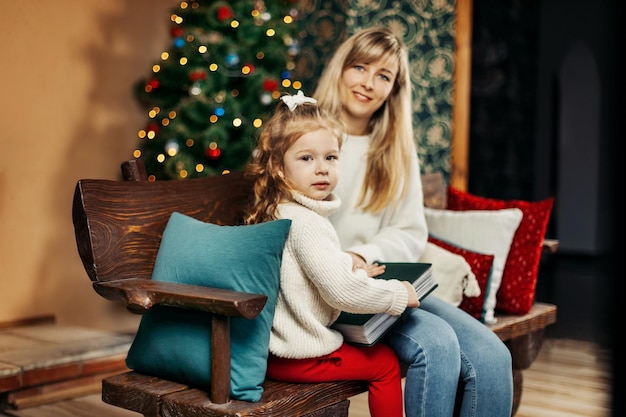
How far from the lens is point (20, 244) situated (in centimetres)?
367

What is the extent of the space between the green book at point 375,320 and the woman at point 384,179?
172mm

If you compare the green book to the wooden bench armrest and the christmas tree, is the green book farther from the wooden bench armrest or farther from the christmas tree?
the christmas tree

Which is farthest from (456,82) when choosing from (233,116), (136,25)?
(136,25)

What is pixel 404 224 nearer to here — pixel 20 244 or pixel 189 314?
pixel 189 314

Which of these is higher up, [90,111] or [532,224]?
[90,111]

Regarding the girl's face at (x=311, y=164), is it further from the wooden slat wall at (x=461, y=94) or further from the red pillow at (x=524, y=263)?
the wooden slat wall at (x=461, y=94)

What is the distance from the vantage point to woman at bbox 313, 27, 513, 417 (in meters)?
A: 1.93

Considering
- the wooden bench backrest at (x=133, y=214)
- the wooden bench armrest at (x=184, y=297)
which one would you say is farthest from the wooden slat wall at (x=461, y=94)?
the wooden bench armrest at (x=184, y=297)

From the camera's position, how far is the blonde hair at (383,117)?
6.97 feet

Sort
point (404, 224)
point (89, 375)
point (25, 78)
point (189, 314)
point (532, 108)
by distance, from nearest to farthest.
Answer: point (189, 314) < point (404, 224) < point (89, 375) < point (25, 78) < point (532, 108)

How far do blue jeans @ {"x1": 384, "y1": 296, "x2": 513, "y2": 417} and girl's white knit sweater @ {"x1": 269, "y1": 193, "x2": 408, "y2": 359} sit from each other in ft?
0.62

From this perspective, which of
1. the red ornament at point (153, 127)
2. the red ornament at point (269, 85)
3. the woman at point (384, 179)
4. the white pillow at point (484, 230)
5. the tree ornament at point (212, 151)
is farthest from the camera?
the red ornament at point (153, 127)

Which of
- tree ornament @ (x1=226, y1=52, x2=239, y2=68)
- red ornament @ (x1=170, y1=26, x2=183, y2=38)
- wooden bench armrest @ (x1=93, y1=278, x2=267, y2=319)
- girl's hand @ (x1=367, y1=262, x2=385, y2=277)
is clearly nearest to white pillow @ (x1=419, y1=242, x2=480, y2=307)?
girl's hand @ (x1=367, y1=262, x2=385, y2=277)

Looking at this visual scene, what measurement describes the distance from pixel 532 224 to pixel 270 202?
45.9 inches
